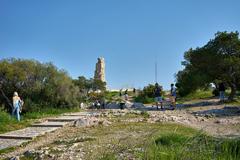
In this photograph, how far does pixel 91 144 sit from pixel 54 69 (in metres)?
13.1

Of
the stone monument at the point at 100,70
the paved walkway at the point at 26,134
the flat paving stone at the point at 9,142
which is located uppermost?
the stone monument at the point at 100,70

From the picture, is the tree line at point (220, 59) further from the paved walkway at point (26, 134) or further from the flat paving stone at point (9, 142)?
the flat paving stone at point (9, 142)

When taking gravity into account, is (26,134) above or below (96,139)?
above

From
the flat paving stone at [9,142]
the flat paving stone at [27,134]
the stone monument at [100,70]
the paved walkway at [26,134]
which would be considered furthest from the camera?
the stone monument at [100,70]

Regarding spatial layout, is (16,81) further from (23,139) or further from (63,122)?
(23,139)

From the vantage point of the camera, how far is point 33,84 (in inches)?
797

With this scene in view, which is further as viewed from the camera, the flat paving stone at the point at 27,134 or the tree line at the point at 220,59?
the tree line at the point at 220,59

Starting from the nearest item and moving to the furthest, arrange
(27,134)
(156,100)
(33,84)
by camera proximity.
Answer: (27,134)
(33,84)
(156,100)

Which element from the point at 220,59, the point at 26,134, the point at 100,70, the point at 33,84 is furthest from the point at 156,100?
the point at 100,70

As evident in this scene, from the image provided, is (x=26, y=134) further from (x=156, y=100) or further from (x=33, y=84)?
(x=156, y=100)

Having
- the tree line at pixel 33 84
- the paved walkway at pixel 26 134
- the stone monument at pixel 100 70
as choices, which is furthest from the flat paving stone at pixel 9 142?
the stone monument at pixel 100 70

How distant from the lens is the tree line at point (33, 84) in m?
19.9

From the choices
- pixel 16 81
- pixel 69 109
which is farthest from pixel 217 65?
pixel 16 81

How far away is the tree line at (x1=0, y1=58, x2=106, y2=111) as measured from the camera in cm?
1992
